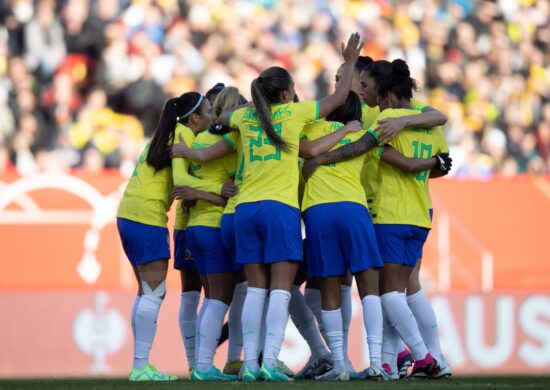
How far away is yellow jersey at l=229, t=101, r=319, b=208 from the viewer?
7.12 meters

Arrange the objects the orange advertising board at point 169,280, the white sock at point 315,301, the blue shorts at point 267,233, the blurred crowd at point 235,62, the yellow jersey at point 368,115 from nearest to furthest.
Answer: the blue shorts at point 267,233
the white sock at point 315,301
the yellow jersey at point 368,115
the orange advertising board at point 169,280
the blurred crowd at point 235,62

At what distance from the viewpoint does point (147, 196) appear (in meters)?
7.68

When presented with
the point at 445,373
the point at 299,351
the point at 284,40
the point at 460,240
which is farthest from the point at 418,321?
the point at 284,40

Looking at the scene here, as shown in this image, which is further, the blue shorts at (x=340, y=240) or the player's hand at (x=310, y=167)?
the player's hand at (x=310, y=167)

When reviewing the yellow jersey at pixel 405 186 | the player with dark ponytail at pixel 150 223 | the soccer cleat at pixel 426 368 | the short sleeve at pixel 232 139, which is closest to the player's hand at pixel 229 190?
the player with dark ponytail at pixel 150 223

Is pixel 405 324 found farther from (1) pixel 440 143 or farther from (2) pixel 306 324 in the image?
(1) pixel 440 143

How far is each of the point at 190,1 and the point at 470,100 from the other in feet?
13.0

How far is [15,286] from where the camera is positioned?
468 inches

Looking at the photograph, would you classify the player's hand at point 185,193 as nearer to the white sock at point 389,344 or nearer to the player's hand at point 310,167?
the player's hand at point 310,167

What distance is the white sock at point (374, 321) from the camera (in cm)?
715

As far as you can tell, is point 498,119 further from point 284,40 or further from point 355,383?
point 355,383

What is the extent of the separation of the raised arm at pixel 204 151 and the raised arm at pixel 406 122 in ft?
3.29

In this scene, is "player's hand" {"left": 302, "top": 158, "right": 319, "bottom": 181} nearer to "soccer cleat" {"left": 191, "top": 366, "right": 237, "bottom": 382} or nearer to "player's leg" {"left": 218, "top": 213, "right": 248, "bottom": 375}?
"player's leg" {"left": 218, "top": 213, "right": 248, "bottom": 375}

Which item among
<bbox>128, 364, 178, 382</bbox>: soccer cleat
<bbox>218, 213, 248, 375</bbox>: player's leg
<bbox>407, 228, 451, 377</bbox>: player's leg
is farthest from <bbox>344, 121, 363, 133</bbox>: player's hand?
<bbox>128, 364, 178, 382</bbox>: soccer cleat
